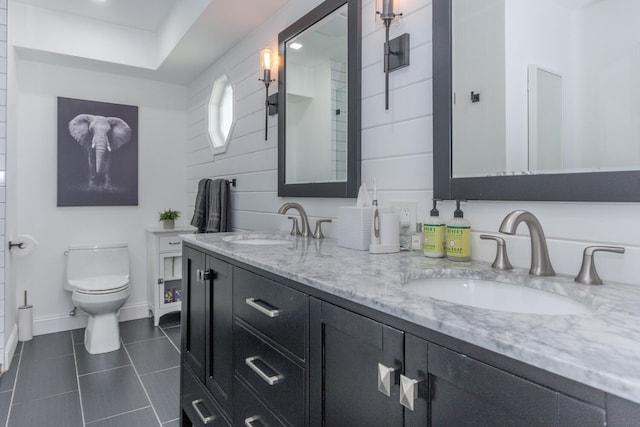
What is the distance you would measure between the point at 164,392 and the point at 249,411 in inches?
49.6

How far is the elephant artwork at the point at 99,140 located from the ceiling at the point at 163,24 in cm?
45

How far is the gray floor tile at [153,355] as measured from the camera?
2.53 meters

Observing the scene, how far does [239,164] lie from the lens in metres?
2.72

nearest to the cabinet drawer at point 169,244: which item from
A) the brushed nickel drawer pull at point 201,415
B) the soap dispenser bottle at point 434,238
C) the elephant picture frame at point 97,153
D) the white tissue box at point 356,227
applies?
the elephant picture frame at point 97,153

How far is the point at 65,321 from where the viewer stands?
3215 mm

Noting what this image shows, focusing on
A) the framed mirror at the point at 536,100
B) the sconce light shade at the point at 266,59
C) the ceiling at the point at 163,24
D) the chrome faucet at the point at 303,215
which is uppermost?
the ceiling at the point at 163,24

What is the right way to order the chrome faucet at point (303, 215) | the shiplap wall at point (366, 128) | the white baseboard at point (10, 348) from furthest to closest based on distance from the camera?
the white baseboard at point (10, 348)
the chrome faucet at point (303, 215)
the shiplap wall at point (366, 128)

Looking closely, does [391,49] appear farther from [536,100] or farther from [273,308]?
[273,308]

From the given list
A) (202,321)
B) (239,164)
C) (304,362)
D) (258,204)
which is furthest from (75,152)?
(304,362)

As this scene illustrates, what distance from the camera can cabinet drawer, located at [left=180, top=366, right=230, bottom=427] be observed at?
1.49 m

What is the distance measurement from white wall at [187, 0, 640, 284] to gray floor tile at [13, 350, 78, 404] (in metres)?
1.43

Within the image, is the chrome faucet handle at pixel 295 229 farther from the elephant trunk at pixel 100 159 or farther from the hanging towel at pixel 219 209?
the elephant trunk at pixel 100 159

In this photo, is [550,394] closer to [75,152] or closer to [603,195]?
[603,195]

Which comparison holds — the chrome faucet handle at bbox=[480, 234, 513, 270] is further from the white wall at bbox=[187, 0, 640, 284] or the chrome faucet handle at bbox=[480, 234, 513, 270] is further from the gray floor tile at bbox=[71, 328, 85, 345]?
the gray floor tile at bbox=[71, 328, 85, 345]
